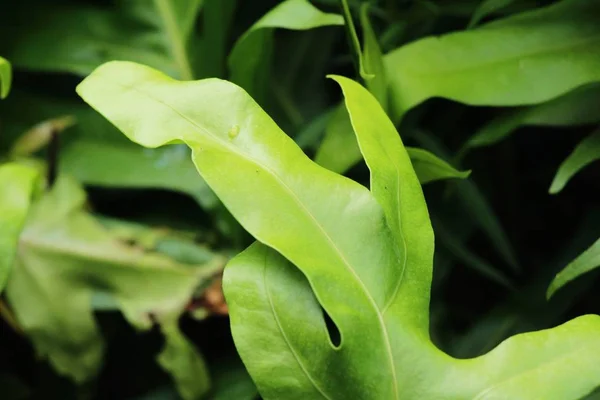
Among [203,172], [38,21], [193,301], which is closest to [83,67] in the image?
[38,21]

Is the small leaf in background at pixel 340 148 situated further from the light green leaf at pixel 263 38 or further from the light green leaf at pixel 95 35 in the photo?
the light green leaf at pixel 95 35

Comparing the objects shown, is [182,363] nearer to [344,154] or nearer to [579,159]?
[344,154]

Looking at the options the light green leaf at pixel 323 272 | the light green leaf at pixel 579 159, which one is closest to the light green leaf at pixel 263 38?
the light green leaf at pixel 323 272

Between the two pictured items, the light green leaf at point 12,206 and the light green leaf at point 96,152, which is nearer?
the light green leaf at point 12,206

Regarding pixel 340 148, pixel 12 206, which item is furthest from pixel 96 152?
pixel 340 148

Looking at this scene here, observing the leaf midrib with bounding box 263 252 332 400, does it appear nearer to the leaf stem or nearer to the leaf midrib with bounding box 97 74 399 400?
the leaf midrib with bounding box 97 74 399 400

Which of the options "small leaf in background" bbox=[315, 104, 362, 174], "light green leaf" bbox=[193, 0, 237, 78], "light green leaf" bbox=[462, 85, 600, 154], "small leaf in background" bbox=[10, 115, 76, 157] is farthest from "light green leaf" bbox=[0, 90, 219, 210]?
"light green leaf" bbox=[462, 85, 600, 154]

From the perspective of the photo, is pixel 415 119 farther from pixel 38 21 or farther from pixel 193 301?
pixel 38 21
